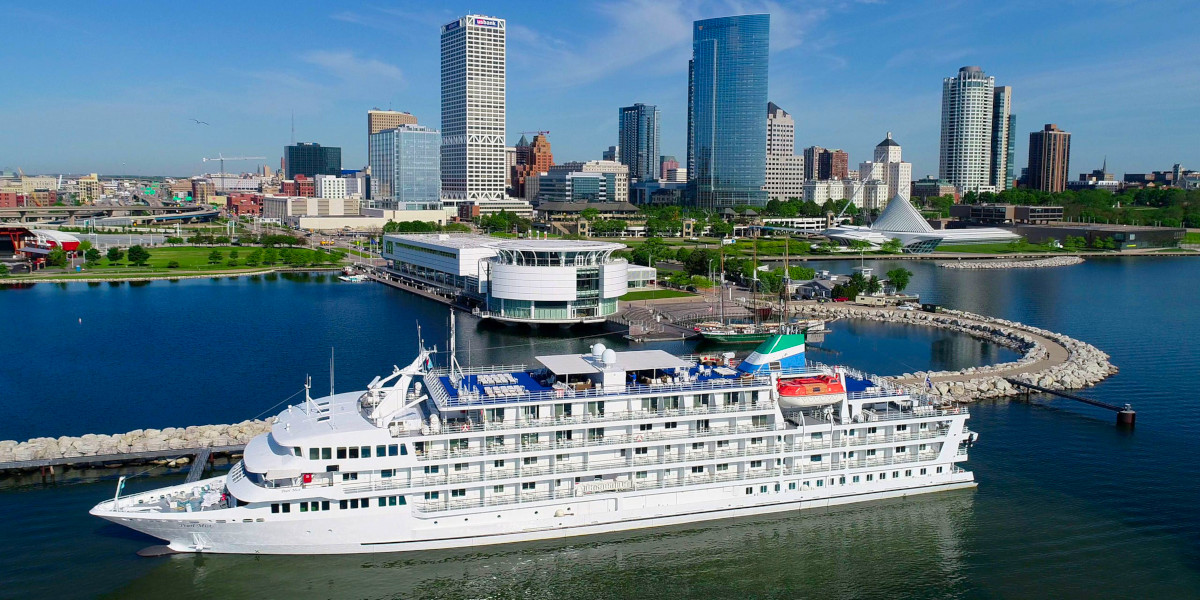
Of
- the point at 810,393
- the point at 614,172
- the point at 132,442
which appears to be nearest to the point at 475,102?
the point at 614,172

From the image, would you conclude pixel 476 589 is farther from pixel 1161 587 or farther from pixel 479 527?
pixel 1161 587

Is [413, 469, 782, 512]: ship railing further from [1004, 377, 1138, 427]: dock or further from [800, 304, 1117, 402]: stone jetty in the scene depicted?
[1004, 377, 1138, 427]: dock

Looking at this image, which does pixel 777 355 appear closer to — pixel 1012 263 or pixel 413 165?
pixel 1012 263

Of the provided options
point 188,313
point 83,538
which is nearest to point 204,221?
point 188,313

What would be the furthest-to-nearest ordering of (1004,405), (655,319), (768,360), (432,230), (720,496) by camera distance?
(432,230)
(655,319)
(1004,405)
(768,360)
(720,496)

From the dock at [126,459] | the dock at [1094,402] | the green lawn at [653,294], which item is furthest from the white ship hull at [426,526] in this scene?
the green lawn at [653,294]

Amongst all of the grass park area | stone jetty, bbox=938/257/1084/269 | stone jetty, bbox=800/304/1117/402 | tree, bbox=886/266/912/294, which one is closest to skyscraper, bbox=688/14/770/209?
stone jetty, bbox=938/257/1084/269

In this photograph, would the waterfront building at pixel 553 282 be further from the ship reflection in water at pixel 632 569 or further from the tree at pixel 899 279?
the ship reflection in water at pixel 632 569
